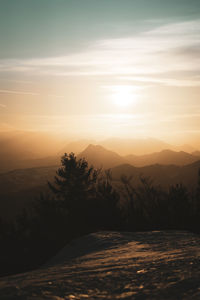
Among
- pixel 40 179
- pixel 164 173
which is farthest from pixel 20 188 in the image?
pixel 164 173

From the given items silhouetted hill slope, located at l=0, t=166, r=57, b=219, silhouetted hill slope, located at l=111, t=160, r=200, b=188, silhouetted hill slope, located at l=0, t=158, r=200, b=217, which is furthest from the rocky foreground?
silhouetted hill slope, located at l=111, t=160, r=200, b=188

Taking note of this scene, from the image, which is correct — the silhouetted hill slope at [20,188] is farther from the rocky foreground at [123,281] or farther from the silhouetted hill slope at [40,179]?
the rocky foreground at [123,281]

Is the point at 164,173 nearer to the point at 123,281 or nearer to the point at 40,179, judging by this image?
the point at 40,179

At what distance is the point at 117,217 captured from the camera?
73.4 feet

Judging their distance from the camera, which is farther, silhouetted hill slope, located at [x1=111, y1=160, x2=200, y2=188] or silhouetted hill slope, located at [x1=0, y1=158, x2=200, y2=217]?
silhouetted hill slope, located at [x1=111, y1=160, x2=200, y2=188]

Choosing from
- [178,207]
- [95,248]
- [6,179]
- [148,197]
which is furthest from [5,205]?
[95,248]

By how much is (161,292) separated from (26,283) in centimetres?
199

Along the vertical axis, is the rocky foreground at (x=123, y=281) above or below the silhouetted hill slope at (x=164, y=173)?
above

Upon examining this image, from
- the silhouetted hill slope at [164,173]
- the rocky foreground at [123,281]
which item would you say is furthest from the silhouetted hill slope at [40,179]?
the rocky foreground at [123,281]

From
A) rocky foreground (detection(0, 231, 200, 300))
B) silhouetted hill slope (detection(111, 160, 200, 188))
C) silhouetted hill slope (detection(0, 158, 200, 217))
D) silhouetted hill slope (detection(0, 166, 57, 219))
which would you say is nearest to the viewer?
rocky foreground (detection(0, 231, 200, 300))

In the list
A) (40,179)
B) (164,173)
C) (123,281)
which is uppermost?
(123,281)

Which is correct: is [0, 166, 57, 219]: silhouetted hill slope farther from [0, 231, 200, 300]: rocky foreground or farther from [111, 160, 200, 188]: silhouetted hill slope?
[0, 231, 200, 300]: rocky foreground

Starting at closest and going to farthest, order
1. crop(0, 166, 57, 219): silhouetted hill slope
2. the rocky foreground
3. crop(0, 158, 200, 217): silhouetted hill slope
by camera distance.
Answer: the rocky foreground → crop(0, 166, 57, 219): silhouetted hill slope → crop(0, 158, 200, 217): silhouetted hill slope

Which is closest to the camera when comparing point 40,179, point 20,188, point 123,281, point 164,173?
point 123,281
